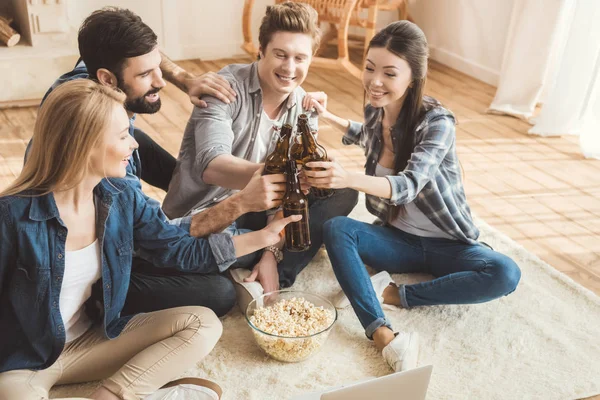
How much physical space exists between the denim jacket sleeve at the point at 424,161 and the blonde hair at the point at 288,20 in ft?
1.58

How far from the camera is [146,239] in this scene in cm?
172

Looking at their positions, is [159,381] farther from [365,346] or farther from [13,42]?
[13,42]

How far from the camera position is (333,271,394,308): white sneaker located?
2152 millimetres

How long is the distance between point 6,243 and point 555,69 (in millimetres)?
3335

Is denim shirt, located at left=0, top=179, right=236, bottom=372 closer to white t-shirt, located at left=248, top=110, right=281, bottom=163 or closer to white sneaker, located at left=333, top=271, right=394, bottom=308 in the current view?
white t-shirt, located at left=248, top=110, right=281, bottom=163

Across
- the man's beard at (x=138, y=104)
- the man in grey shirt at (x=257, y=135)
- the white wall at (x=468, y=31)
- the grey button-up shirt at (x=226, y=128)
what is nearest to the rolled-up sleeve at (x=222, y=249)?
the man in grey shirt at (x=257, y=135)

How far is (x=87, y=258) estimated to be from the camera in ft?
5.19

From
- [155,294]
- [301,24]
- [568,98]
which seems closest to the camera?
[155,294]

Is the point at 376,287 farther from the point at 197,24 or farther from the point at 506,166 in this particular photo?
the point at 197,24

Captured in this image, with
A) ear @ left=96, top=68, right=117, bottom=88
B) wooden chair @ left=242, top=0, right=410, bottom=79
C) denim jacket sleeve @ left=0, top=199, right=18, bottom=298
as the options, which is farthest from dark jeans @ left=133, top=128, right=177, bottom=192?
wooden chair @ left=242, top=0, right=410, bottom=79

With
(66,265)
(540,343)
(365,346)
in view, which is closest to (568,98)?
(540,343)

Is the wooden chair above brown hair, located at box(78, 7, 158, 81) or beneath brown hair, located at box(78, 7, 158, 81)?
beneath

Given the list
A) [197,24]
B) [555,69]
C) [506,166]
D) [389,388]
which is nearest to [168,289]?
[389,388]

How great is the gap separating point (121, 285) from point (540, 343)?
1.25 meters
